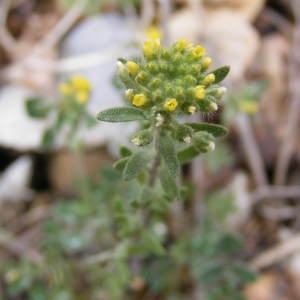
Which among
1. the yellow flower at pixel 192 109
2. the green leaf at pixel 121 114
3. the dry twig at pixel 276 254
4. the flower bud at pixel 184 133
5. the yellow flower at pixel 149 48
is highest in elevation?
the yellow flower at pixel 149 48

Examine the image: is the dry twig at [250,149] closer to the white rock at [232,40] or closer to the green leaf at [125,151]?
the white rock at [232,40]

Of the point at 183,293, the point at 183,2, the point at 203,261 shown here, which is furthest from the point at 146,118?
the point at 183,2

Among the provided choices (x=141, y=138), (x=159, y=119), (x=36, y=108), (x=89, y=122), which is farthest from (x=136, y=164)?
(x=36, y=108)

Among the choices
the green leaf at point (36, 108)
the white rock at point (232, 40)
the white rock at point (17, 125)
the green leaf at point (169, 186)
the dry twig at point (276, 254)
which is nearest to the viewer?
the green leaf at point (169, 186)

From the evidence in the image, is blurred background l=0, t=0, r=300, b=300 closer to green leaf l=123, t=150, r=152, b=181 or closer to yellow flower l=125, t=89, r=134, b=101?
green leaf l=123, t=150, r=152, b=181

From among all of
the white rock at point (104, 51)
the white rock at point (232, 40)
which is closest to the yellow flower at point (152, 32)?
the white rock at point (104, 51)

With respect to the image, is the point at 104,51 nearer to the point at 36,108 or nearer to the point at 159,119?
the point at 36,108

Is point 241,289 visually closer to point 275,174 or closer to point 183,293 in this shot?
point 183,293
